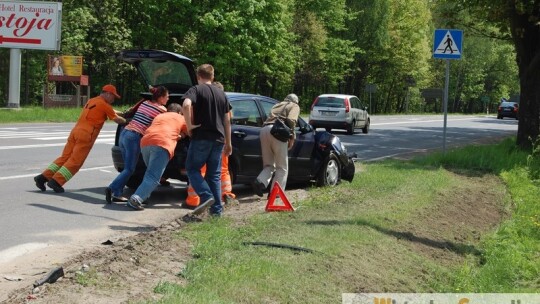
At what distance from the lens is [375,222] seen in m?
8.86

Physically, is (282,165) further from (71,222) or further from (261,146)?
(71,222)

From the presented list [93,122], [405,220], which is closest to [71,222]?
[93,122]

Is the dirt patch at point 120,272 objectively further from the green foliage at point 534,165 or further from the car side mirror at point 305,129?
the green foliage at point 534,165

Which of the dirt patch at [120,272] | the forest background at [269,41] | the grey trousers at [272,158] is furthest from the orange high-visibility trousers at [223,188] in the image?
the forest background at [269,41]

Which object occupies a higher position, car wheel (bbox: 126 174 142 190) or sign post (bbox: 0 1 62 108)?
sign post (bbox: 0 1 62 108)

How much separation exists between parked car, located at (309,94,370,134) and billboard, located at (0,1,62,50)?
13430mm

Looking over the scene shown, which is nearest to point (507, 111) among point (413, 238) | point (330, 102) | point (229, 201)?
point (330, 102)

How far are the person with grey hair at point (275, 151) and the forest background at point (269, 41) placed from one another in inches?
526

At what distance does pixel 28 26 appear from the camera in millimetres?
33688

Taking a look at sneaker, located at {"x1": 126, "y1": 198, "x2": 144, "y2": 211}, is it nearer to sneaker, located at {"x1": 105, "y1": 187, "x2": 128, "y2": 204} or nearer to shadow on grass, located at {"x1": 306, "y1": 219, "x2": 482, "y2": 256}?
sneaker, located at {"x1": 105, "y1": 187, "x2": 128, "y2": 204}

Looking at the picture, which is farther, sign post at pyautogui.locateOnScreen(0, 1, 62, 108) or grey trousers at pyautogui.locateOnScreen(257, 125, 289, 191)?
sign post at pyautogui.locateOnScreen(0, 1, 62, 108)

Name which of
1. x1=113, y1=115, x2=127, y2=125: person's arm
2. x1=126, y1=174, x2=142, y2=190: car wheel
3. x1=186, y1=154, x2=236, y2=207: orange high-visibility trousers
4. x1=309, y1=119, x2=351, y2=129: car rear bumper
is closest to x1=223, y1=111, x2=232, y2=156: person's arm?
x1=186, y1=154, x2=236, y2=207: orange high-visibility trousers

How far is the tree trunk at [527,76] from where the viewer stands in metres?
19.6

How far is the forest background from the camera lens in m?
45.2
